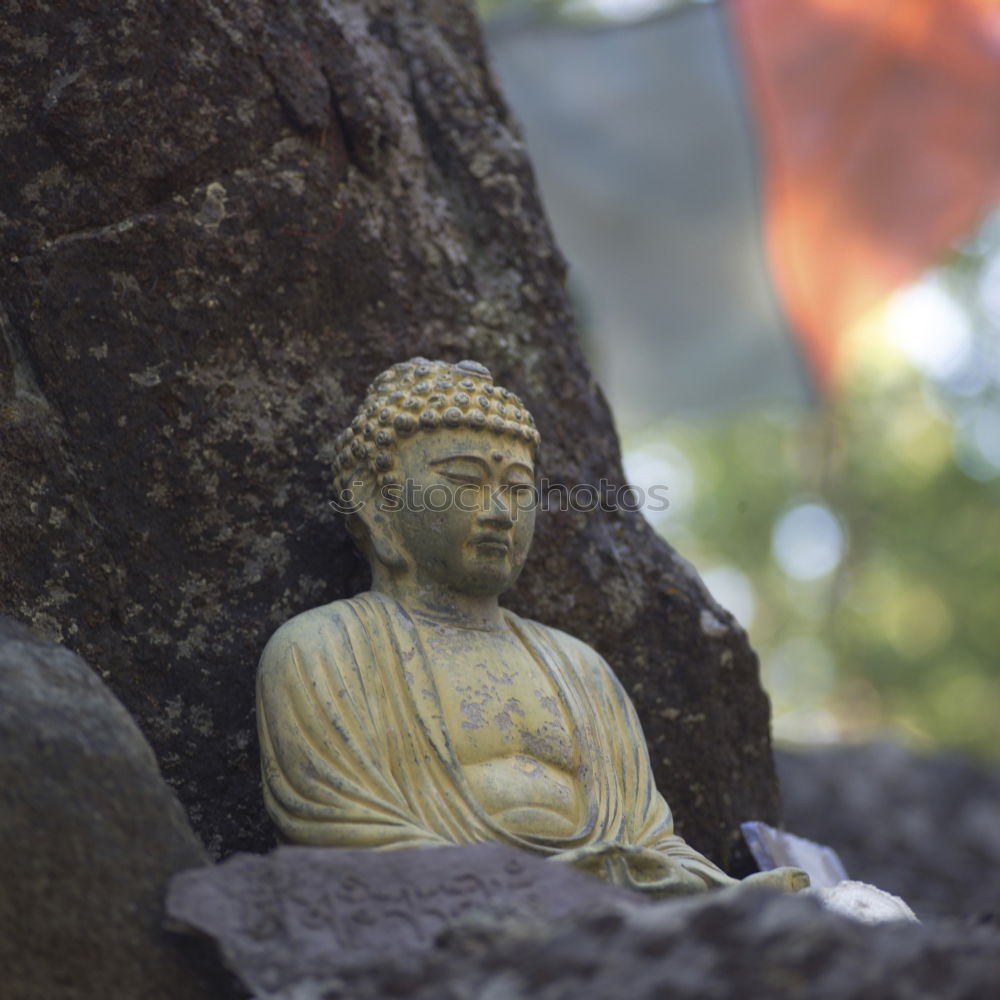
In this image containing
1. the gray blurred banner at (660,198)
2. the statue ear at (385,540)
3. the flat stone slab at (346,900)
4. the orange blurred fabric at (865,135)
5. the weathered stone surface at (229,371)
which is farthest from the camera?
the gray blurred banner at (660,198)

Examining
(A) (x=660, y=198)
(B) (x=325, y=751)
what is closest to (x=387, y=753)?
(B) (x=325, y=751)

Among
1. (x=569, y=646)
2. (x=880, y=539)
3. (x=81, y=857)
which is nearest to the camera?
(x=81, y=857)

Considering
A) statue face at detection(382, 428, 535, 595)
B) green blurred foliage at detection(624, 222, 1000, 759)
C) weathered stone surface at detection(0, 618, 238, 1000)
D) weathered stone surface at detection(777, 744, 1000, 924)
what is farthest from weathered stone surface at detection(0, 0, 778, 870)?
green blurred foliage at detection(624, 222, 1000, 759)

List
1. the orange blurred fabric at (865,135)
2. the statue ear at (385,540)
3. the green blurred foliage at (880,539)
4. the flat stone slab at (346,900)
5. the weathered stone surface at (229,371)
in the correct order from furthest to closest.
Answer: the green blurred foliage at (880,539)
the orange blurred fabric at (865,135)
the weathered stone surface at (229,371)
the statue ear at (385,540)
the flat stone slab at (346,900)

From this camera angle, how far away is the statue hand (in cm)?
420

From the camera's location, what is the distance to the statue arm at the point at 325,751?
4172mm

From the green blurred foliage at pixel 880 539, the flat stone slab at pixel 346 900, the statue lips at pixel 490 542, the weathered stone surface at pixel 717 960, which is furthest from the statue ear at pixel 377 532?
the green blurred foliage at pixel 880 539

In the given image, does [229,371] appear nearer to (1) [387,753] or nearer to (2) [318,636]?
(2) [318,636]

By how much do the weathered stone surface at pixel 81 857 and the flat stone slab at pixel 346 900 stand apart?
10cm

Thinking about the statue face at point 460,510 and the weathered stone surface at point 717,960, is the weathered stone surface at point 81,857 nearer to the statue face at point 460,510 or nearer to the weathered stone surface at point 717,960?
the weathered stone surface at point 717,960

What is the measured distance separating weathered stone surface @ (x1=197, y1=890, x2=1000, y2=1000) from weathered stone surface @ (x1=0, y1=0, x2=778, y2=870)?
6.51 ft

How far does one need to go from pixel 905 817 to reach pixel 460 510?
5.72m

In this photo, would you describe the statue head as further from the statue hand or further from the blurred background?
the blurred background

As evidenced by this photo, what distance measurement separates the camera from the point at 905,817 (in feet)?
31.4
